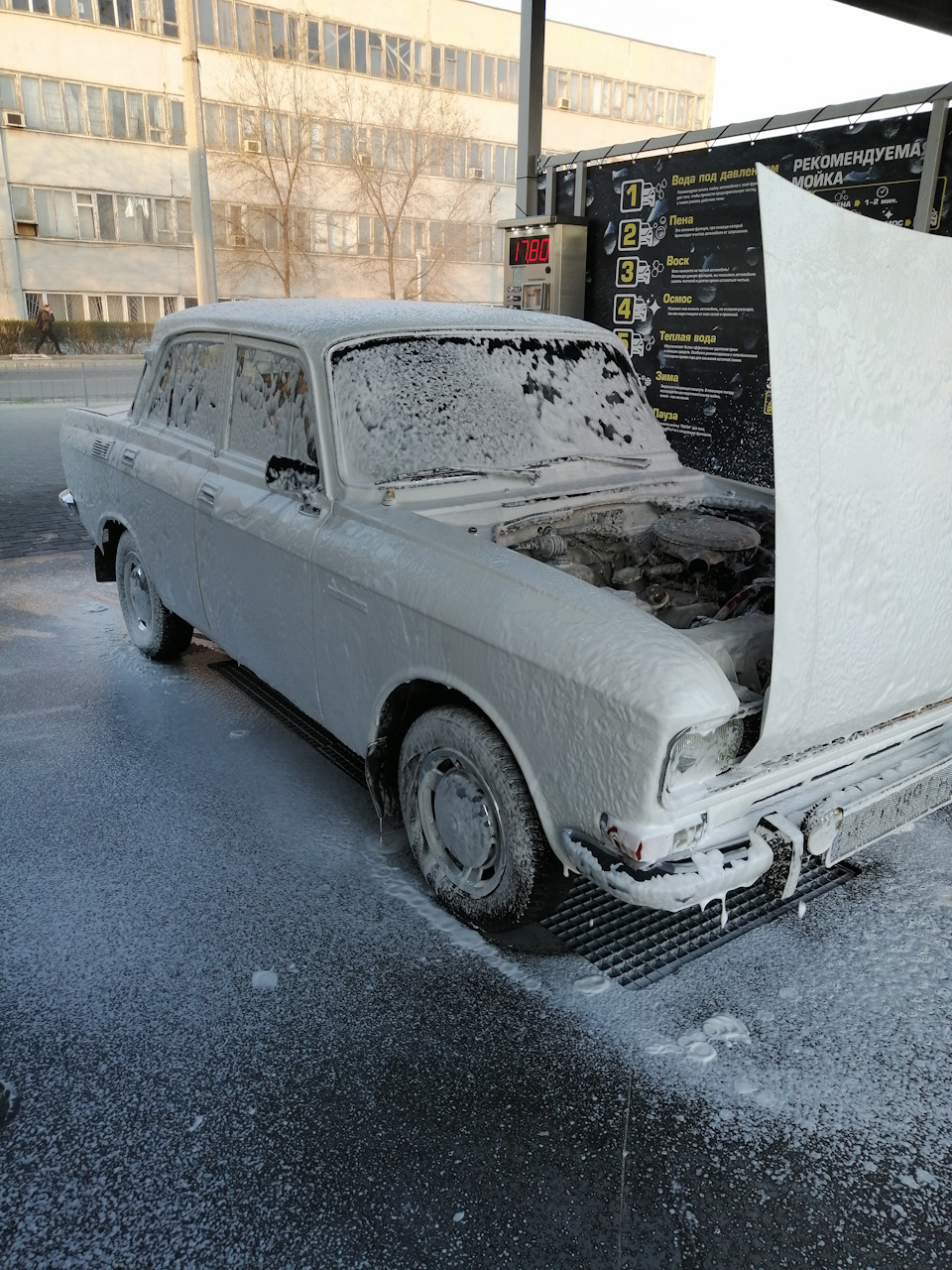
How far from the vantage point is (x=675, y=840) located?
2350 mm

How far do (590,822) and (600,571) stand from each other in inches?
50.0

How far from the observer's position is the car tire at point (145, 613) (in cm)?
502

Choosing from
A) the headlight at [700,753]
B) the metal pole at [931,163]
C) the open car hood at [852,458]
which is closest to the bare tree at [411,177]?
the metal pole at [931,163]

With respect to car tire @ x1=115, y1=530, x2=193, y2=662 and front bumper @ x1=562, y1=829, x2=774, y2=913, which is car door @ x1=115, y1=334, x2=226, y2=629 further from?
front bumper @ x1=562, y1=829, x2=774, y2=913

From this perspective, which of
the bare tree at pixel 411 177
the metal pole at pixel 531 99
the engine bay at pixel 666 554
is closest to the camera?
the engine bay at pixel 666 554

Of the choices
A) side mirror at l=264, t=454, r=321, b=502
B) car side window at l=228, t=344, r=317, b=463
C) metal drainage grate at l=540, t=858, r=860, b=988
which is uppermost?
car side window at l=228, t=344, r=317, b=463

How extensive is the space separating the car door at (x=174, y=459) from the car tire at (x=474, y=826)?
5.70 ft

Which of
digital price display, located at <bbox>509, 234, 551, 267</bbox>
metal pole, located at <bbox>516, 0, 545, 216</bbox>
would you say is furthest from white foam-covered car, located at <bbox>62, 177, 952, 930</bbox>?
metal pole, located at <bbox>516, 0, 545, 216</bbox>

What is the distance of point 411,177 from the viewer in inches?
1389

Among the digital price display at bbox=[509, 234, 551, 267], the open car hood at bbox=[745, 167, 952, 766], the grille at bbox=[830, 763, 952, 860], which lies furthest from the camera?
the digital price display at bbox=[509, 234, 551, 267]

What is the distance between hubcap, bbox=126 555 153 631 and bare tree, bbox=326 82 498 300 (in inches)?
1235

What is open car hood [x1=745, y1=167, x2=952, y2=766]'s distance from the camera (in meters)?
2.21

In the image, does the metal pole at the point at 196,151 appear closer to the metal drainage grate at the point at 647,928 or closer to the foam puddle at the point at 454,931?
the foam puddle at the point at 454,931

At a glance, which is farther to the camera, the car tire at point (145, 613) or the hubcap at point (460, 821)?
the car tire at point (145, 613)
